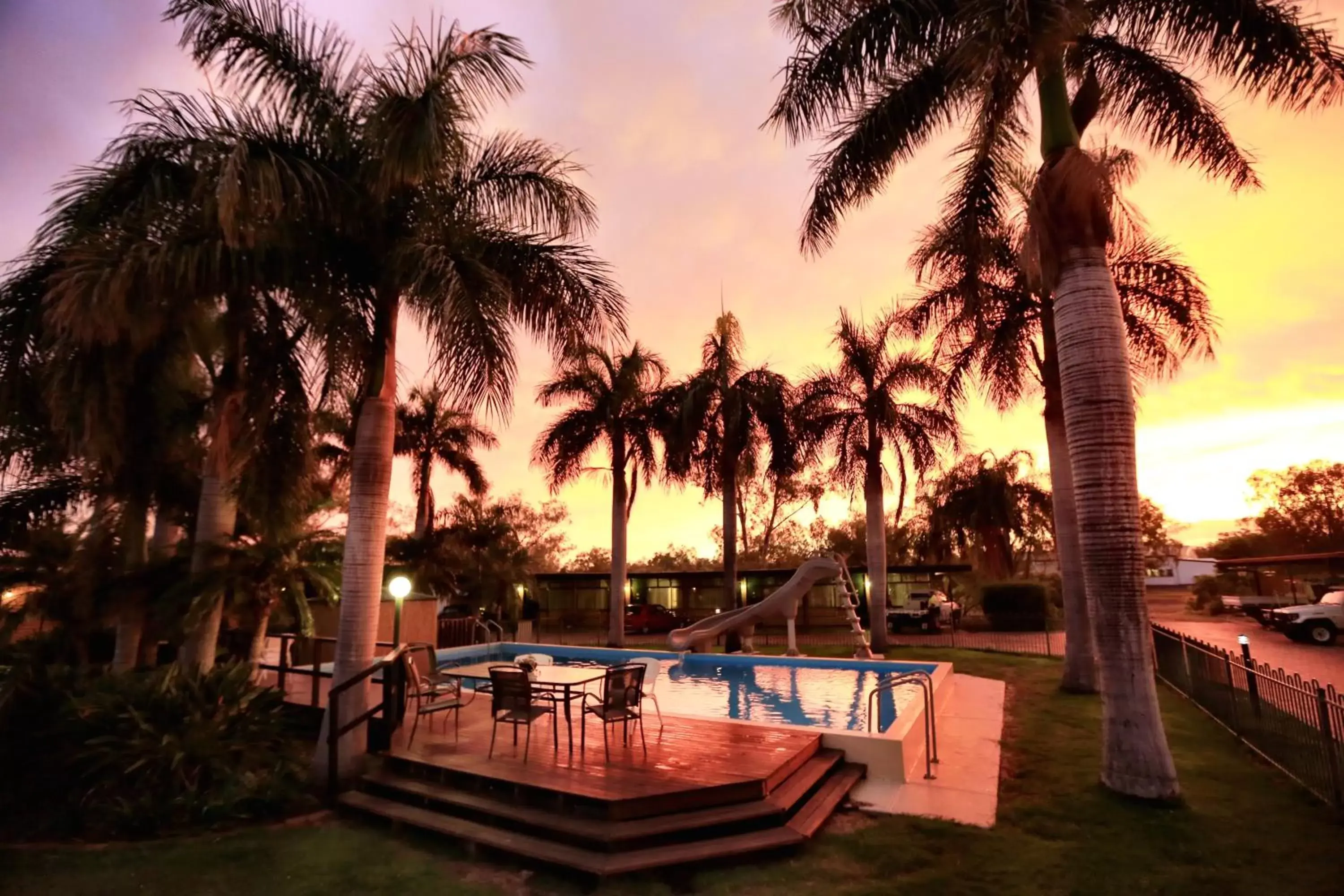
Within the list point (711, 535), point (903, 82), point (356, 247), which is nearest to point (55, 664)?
point (356, 247)

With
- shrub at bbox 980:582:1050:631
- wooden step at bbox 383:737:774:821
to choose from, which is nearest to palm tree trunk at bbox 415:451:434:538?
wooden step at bbox 383:737:774:821

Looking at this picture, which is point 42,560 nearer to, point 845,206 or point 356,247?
point 356,247

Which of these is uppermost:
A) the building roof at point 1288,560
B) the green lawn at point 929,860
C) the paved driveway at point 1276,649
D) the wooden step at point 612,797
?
the building roof at point 1288,560

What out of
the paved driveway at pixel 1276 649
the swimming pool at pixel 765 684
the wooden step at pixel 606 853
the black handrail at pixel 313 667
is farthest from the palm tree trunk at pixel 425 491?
the paved driveway at pixel 1276 649

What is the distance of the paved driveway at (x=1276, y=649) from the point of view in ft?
47.1

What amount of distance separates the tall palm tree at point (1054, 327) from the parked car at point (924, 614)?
1212 centimetres

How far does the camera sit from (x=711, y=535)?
57.6 meters

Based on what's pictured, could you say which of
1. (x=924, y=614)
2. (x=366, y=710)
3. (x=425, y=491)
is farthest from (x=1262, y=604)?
(x=366, y=710)

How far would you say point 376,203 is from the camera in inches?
315

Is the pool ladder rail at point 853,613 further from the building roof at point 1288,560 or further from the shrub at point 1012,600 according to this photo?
the building roof at point 1288,560

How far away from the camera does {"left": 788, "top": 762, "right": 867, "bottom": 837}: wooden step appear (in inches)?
238

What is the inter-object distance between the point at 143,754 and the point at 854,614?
14679 millimetres

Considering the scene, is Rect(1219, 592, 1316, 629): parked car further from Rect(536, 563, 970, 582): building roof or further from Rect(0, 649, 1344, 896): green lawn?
Rect(0, 649, 1344, 896): green lawn

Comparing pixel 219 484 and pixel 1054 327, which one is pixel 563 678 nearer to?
pixel 219 484
